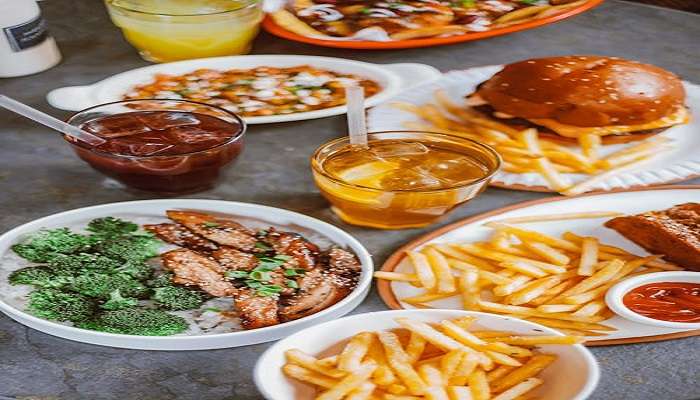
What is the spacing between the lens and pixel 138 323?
159cm

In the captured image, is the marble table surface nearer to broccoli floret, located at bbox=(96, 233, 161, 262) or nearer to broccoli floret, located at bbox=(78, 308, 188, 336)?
broccoli floret, located at bbox=(78, 308, 188, 336)

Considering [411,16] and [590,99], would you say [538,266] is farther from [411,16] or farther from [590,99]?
[411,16]

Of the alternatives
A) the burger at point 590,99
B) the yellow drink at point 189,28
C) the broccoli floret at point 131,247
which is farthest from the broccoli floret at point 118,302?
the yellow drink at point 189,28

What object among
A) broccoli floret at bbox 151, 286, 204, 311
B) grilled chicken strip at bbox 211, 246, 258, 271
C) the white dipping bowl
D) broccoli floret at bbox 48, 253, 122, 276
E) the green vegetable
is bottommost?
A: broccoli floret at bbox 48, 253, 122, 276

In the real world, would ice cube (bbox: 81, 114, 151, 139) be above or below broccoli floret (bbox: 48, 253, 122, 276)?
above

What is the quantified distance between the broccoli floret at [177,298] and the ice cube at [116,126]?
47cm

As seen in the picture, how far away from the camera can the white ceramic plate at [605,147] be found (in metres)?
2.06

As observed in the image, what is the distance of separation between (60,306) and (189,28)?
3.86ft

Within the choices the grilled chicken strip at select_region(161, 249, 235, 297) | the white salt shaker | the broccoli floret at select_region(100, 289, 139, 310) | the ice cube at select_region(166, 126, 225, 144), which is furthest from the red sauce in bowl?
the white salt shaker

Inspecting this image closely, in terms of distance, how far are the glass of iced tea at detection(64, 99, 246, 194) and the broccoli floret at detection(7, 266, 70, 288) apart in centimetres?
31

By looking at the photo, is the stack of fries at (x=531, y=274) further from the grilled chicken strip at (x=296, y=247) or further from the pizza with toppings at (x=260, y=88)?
the pizza with toppings at (x=260, y=88)

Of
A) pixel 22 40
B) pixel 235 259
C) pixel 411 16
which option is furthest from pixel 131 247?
pixel 411 16

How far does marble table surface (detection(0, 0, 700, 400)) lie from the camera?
1496mm

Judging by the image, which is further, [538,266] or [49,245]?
[49,245]
